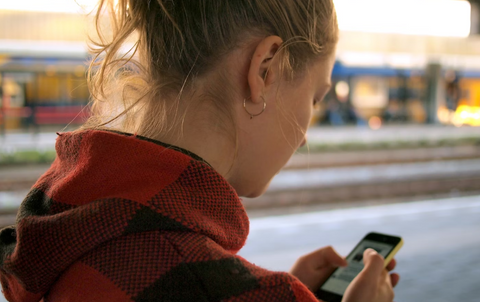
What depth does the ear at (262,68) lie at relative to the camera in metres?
0.76

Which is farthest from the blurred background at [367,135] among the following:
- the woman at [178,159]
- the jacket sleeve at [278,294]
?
the jacket sleeve at [278,294]

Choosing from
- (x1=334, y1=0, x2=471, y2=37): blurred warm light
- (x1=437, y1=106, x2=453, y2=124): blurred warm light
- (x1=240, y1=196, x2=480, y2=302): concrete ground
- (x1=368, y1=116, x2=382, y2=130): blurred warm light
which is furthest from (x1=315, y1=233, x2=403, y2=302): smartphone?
(x1=437, y1=106, x2=453, y2=124): blurred warm light

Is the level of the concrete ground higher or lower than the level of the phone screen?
lower

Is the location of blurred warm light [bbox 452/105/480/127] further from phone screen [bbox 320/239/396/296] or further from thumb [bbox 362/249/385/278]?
thumb [bbox 362/249/385/278]

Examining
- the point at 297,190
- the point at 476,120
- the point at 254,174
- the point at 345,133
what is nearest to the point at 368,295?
the point at 254,174

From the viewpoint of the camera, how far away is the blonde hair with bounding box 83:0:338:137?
2.50 feet

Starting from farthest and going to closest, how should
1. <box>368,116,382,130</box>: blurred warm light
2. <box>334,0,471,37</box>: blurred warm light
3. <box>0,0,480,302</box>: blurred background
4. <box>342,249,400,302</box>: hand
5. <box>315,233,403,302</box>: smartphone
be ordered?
<box>368,116,382,130</box>: blurred warm light
<box>334,0,471,37</box>: blurred warm light
<box>0,0,480,302</box>: blurred background
<box>315,233,403,302</box>: smartphone
<box>342,249,400,302</box>: hand

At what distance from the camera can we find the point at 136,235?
0.62 meters

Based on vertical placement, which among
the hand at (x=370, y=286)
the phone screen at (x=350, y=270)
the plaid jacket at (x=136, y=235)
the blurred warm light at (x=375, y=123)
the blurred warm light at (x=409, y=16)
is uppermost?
the blurred warm light at (x=409, y=16)

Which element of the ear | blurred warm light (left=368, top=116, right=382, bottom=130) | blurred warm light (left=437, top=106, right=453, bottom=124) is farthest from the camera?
blurred warm light (left=437, top=106, right=453, bottom=124)

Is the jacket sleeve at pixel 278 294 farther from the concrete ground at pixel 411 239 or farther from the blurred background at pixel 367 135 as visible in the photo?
the concrete ground at pixel 411 239

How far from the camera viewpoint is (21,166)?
850cm

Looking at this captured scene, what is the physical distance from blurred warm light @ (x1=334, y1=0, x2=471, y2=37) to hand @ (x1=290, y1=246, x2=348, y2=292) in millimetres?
4675

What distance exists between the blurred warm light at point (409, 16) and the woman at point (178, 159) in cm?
492
